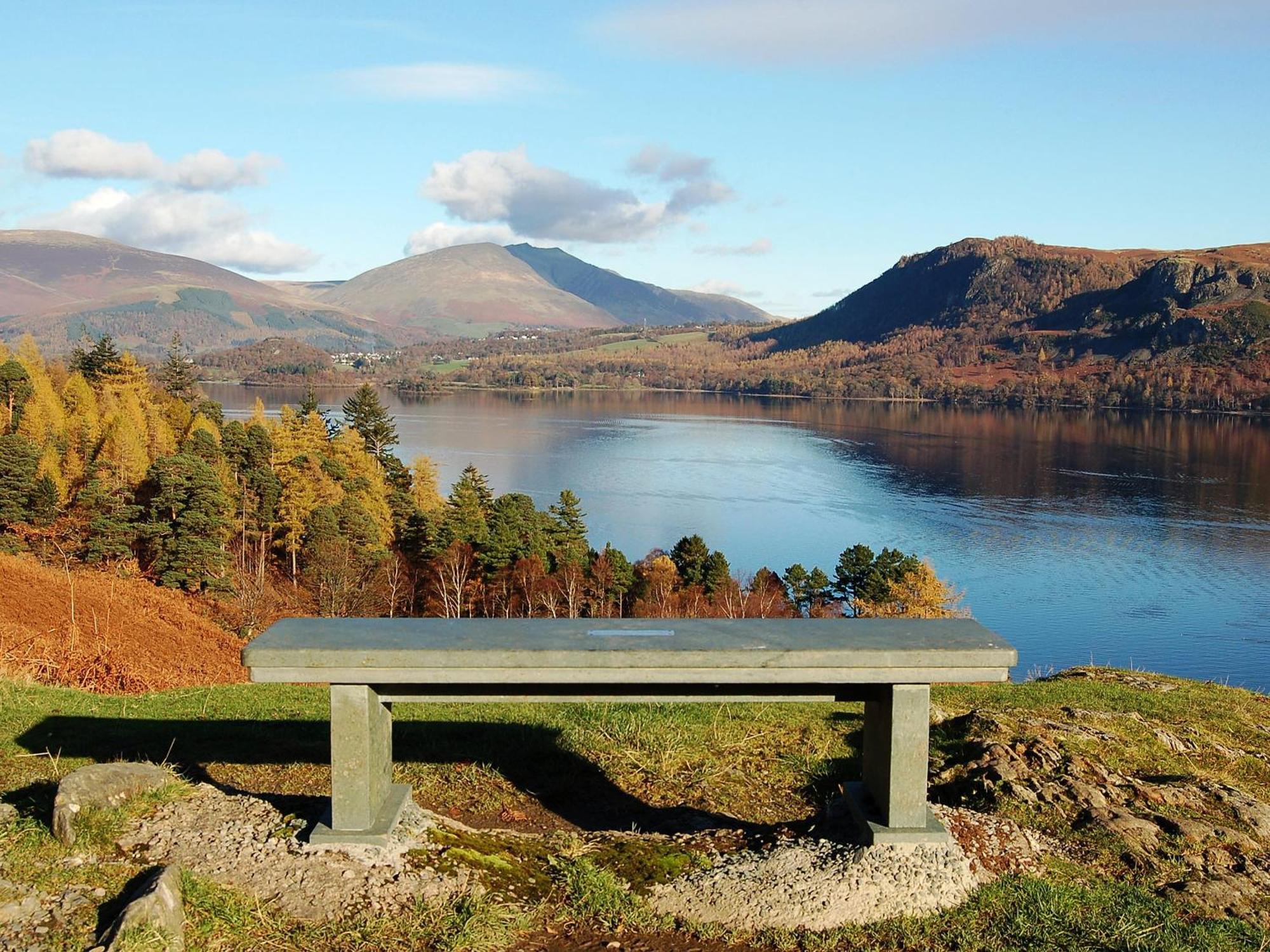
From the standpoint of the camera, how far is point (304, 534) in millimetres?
45219

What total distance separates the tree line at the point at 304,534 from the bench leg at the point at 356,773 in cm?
2654

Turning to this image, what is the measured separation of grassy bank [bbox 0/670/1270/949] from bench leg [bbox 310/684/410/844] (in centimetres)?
43

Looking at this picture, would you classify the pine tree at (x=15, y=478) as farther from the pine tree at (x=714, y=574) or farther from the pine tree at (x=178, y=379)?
the pine tree at (x=714, y=574)

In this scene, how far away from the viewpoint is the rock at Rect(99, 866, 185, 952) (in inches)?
163

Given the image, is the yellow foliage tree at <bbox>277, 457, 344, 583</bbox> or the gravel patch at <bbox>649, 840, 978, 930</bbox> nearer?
the gravel patch at <bbox>649, 840, 978, 930</bbox>

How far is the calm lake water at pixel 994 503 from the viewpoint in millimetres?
39219

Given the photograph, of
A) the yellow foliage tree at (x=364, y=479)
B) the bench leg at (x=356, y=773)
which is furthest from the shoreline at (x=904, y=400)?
the bench leg at (x=356, y=773)

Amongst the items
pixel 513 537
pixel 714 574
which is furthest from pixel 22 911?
pixel 513 537

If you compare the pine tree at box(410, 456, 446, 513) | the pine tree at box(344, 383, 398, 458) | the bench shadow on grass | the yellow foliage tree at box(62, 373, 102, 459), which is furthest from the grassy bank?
the pine tree at box(344, 383, 398, 458)

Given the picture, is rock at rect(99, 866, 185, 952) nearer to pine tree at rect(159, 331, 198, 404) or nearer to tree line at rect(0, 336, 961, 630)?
tree line at rect(0, 336, 961, 630)

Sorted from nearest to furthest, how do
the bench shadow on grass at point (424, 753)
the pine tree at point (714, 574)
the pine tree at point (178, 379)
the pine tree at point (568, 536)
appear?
the bench shadow on grass at point (424, 753) < the pine tree at point (714, 574) < the pine tree at point (568, 536) < the pine tree at point (178, 379)

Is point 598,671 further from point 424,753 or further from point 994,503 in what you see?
point 994,503

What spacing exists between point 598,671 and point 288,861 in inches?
69.2

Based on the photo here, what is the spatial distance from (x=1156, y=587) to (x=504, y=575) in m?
27.9
